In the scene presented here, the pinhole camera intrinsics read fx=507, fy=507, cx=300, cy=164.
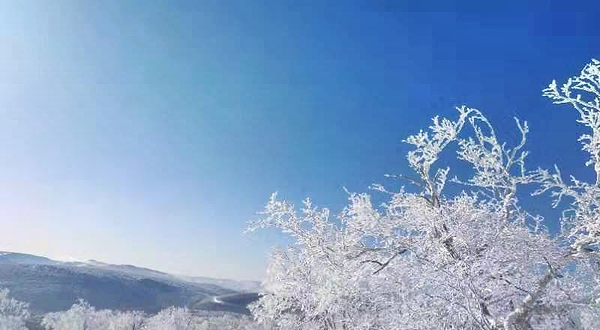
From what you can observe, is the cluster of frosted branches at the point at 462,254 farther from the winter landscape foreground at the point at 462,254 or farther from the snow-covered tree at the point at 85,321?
the snow-covered tree at the point at 85,321

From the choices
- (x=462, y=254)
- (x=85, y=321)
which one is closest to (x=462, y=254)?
(x=462, y=254)

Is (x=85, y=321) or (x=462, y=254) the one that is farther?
(x=85, y=321)

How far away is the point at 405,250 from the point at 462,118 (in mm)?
4153

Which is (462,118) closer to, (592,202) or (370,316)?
(592,202)

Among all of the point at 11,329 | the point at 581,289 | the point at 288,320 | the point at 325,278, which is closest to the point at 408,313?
the point at 325,278

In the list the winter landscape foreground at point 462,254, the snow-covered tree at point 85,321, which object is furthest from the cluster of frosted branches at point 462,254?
the snow-covered tree at point 85,321

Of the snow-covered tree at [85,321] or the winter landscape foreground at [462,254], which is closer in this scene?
the winter landscape foreground at [462,254]

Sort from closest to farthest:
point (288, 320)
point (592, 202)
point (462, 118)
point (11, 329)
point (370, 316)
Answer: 1. point (592, 202)
2. point (462, 118)
3. point (370, 316)
4. point (288, 320)
5. point (11, 329)

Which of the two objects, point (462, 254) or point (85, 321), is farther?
point (85, 321)

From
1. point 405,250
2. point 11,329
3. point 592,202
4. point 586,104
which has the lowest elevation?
point 11,329

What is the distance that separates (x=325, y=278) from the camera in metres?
16.2

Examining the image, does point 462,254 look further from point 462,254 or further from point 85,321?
point 85,321

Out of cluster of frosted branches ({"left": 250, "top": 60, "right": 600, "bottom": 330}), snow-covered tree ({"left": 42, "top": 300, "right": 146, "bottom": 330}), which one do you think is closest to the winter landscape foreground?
cluster of frosted branches ({"left": 250, "top": 60, "right": 600, "bottom": 330})

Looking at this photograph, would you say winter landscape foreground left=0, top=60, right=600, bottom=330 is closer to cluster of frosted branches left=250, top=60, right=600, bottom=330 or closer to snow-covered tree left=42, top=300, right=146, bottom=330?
cluster of frosted branches left=250, top=60, right=600, bottom=330
